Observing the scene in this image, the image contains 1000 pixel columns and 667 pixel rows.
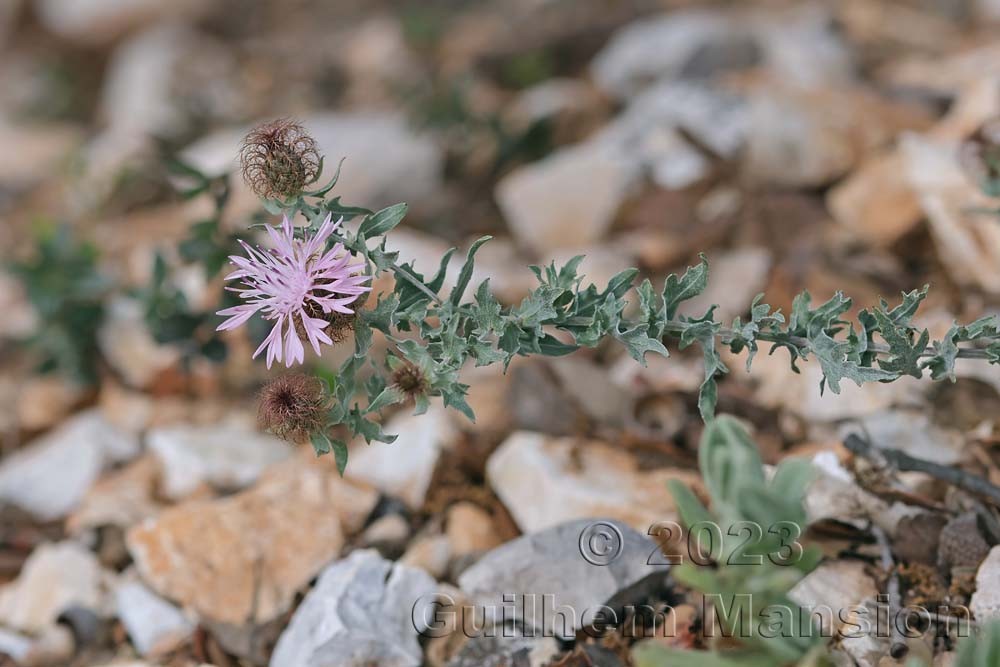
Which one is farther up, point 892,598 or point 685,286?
point 685,286

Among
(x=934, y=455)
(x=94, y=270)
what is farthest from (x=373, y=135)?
(x=934, y=455)

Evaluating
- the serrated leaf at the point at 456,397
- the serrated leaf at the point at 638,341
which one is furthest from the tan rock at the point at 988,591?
the serrated leaf at the point at 456,397

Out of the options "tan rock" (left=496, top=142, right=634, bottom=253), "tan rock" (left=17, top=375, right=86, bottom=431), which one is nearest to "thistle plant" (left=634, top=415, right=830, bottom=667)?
"tan rock" (left=496, top=142, right=634, bottom=253)

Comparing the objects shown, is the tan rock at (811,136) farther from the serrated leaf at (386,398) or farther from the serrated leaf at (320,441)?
the serrated leaf at (320,441)

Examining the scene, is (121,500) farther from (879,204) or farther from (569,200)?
(879,204)

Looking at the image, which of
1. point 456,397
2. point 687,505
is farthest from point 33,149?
point 687,505

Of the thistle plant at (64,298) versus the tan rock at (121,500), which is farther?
the thistle plant at (64,298)

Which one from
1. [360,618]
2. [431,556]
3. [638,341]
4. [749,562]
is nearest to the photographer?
[749,562]
